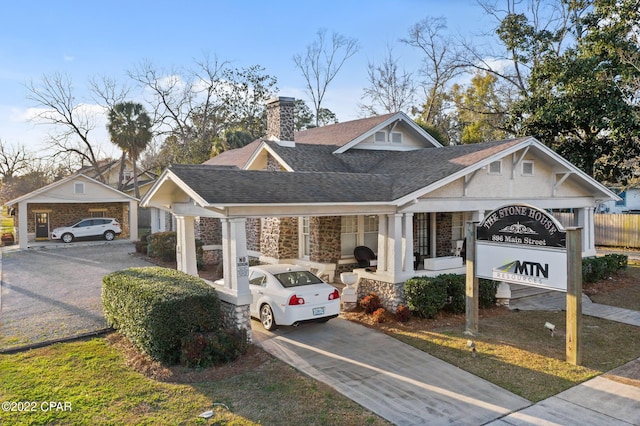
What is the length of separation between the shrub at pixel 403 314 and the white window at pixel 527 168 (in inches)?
273

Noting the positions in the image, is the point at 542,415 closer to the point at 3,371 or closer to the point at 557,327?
the point at 557,327

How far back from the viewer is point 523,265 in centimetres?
961

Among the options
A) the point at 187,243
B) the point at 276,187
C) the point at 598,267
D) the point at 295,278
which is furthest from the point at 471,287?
the point at 598,267

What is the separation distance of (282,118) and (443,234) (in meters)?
7.65

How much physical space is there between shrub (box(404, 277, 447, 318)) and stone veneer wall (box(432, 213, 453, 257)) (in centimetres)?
630

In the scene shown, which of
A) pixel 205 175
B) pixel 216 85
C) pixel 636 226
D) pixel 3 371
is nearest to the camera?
pixel 3 371

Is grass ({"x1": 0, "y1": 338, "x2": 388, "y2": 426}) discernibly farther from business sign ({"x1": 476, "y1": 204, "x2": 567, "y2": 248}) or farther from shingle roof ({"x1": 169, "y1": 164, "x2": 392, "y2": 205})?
business sign ({"x1": 476, "y1": 204, "x2": 567, "y2": 248})

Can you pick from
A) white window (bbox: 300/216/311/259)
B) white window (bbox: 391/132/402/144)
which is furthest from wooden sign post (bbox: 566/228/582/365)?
white window (bbox: 391/132/402/144)

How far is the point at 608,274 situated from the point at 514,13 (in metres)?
16.8

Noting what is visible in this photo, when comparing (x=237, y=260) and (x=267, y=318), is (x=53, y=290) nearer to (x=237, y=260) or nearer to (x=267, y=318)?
(x=267, y=318)

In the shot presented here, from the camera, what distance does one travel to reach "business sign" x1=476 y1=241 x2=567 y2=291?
8.98 metres

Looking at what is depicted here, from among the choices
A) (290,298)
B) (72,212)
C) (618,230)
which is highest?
(72,212)

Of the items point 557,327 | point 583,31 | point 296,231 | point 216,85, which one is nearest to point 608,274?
point 557,327

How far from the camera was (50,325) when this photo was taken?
36.6 ft
